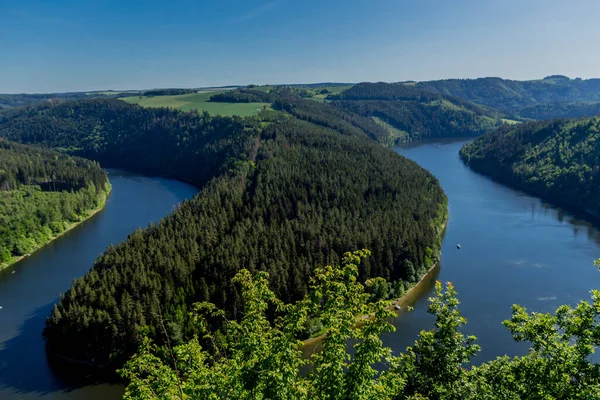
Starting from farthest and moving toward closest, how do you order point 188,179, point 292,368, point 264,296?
point 188,179 → point 264,296 → point 292,368

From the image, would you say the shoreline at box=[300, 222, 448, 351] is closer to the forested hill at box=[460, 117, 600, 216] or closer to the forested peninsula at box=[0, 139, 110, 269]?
the forested hill at box=[460, 117, 600, 216]

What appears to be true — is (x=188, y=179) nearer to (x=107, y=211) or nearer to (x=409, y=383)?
(x=107, y=211)

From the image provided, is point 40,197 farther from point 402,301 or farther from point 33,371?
point 402,301

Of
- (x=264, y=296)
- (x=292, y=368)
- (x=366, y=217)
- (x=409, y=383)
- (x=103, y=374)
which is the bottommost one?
(x=103, y=374)

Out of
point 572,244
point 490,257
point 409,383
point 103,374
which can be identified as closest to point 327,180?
point 490,257

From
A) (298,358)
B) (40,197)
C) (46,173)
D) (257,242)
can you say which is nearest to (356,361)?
(298,358)

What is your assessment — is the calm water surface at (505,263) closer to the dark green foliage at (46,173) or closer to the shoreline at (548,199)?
the shoreline at (548,199)
